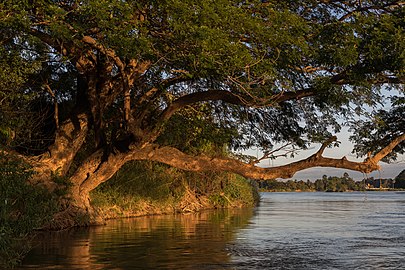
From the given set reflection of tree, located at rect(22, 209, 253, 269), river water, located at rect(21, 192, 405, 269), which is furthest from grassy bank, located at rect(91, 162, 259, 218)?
reflection of tree, located at rect(22, 209, 253, 269)

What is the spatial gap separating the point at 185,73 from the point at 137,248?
5896mm

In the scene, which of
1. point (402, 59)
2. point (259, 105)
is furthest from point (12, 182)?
point (402, 59)

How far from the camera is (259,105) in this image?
21969mm

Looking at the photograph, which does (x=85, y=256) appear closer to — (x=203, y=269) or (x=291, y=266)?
(x=203, y=269)

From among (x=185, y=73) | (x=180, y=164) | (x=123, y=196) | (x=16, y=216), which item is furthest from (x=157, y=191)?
(x=16, y=216)

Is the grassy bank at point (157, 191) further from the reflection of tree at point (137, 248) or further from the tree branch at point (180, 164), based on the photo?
the reflection of tree at point (137, 248)

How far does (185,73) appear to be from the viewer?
1997 cm

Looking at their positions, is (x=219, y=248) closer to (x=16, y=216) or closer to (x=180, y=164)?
(x=16, y=216)

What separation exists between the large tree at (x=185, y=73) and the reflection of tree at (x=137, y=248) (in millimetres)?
3209

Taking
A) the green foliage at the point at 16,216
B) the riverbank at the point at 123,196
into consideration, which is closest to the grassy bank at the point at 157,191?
the riverbank at the point at 123,196

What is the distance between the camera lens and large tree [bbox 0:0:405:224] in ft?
56.6

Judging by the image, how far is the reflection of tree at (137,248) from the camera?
14.8 m

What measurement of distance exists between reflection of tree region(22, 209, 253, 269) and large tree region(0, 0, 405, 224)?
10.5ft

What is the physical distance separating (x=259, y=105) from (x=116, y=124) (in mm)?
7925
